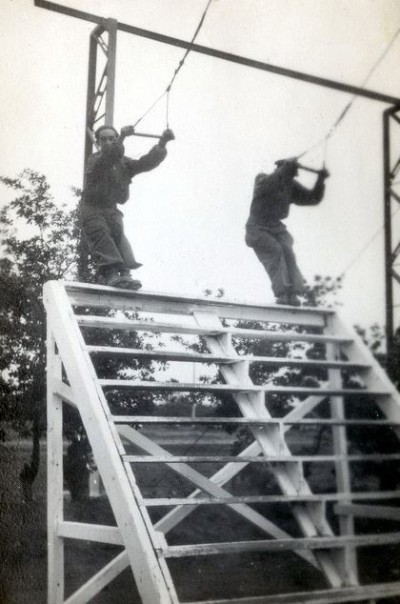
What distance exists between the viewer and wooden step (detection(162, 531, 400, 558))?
9.34 feet

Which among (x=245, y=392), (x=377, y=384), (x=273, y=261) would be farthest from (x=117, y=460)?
(x=273, y=261)

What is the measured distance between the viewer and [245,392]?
3.97 metres

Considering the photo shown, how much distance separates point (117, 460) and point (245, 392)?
124 cm

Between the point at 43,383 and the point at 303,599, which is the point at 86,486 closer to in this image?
the point at 43,383

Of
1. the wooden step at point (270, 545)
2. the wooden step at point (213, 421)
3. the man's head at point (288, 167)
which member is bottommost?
the wooden step at point (270, 545)

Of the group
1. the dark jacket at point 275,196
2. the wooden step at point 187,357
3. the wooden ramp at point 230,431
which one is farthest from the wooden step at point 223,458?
the dark jacket at point 275,196

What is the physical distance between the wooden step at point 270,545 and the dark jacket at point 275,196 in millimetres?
3195

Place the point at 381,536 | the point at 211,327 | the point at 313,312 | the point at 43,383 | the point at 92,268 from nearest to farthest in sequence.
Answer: the point at 381,536, the point at 211,327, the point at 313,312, the point at 43,383, the point at 92,268

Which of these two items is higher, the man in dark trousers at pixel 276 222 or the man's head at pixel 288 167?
the man's head at pixel 288 167

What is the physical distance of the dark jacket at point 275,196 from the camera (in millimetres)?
5598

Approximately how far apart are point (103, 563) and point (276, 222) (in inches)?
172

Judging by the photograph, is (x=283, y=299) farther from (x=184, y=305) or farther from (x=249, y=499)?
(x=249, y=499)

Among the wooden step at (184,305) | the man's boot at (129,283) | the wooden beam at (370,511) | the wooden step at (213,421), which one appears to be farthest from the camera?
the man's boot at (129,283)

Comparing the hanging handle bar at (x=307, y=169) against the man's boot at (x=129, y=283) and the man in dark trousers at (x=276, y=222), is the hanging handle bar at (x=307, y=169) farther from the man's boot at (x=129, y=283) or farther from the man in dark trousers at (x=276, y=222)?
the man's boot at (x=129, y=283)
